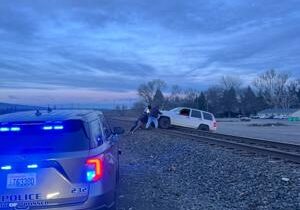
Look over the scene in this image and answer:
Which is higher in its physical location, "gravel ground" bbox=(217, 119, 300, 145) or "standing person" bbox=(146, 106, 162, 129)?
"standing person" bbox=(146, 106, 162, 129)

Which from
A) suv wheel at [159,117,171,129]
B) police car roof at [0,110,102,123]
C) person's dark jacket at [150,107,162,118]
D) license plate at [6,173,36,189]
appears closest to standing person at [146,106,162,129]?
person's dark jacket at [150,107,162,118]

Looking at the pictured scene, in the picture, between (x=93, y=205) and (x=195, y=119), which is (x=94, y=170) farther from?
(x=195, y=119)

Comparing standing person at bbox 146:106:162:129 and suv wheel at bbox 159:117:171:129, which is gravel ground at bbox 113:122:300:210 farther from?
suv wheel at bbox 159:117:171:129

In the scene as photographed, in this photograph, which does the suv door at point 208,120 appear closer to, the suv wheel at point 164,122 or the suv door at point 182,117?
the suv door at point 182,117

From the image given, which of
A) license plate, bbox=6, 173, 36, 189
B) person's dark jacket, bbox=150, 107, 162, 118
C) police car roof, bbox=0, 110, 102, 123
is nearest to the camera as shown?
license plate, bbox=6, 173, 36, 189

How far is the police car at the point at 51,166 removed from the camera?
5.65 metres

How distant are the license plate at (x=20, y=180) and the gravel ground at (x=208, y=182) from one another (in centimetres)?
292

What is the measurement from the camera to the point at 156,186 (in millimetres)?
10570

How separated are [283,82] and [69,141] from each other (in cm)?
16427

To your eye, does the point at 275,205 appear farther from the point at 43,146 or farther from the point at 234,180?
the point at 43,146

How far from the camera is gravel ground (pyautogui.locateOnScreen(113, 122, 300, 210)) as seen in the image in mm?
8578

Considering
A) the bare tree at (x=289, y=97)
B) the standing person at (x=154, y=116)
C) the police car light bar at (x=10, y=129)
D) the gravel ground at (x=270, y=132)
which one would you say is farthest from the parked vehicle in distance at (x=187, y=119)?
the bare tree at (x=289, y=97)

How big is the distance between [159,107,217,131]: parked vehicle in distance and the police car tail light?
89.2 feet

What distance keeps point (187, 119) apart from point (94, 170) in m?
27.5
